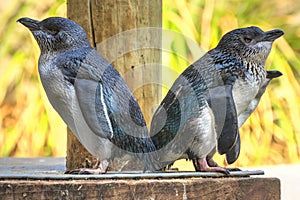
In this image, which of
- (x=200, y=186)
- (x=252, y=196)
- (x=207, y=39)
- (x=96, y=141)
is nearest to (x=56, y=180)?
(x=96, y=141)

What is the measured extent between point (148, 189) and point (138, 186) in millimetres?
37

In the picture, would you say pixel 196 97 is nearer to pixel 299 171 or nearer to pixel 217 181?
pixel 217 181

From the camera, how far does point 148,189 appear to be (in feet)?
8.00

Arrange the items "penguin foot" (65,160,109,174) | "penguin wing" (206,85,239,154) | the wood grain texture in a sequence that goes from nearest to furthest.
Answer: the wood grain texture → "penguin foot" (65,160,109,174) → "penguin wing" (206,85,239,154)

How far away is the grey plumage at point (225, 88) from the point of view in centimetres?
260

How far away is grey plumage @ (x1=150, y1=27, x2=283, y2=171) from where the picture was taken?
8.52 feet

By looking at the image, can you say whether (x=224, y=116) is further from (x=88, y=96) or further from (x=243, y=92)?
(x=88, y=96)

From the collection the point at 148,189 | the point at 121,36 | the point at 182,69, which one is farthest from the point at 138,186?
the point at 182,69

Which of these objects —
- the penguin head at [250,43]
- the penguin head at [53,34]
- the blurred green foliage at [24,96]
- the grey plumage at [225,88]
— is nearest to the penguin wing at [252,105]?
the grey plumage at [225,88]

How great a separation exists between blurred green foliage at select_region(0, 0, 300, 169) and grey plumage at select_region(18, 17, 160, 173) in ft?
9.60

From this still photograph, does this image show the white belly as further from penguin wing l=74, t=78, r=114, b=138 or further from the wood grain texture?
penguin wing l=74, t=78, r=114, b=138

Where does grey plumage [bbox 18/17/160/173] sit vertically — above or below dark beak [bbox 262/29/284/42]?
below

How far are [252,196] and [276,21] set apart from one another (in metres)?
3.96

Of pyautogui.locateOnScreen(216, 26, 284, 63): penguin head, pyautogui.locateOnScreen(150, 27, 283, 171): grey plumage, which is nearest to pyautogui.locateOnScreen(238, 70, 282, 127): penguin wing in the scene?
pyautogui.locateOnScreen(150, 27, 283, 171): grey plumage
